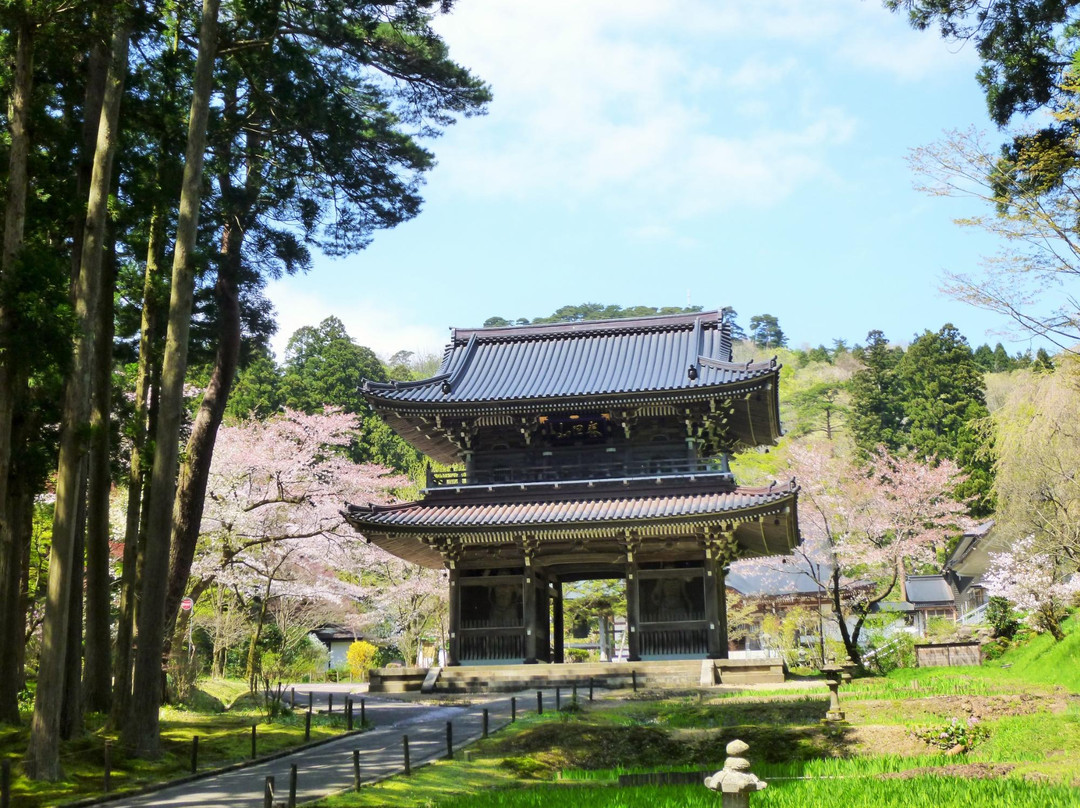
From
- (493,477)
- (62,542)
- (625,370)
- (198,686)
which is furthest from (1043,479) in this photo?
(62,542)

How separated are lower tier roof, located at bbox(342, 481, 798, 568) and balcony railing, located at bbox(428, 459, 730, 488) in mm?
720

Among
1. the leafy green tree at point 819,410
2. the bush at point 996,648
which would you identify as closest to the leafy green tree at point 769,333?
the leafy green tree at point 819,410

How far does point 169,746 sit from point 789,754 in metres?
9.00

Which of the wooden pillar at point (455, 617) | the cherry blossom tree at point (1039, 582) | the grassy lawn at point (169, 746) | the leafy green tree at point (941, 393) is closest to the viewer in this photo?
the grassy lawn at point (169, 746)

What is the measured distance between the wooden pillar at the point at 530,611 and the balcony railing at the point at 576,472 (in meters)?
2.41

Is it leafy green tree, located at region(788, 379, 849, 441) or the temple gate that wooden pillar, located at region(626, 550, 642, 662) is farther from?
leafy green tree, located at region(788, 379, 849, 441)

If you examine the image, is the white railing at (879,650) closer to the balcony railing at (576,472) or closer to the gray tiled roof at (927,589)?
the balcony railing at (576,472)

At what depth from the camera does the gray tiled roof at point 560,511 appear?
22.7 m

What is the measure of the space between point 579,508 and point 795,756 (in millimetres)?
11381

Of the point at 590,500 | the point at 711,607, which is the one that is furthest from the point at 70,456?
the point at 711,607

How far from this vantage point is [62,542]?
11.9 m

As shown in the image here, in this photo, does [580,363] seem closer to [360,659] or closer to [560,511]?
[560,511]

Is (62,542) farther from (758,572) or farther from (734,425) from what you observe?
(758,572)

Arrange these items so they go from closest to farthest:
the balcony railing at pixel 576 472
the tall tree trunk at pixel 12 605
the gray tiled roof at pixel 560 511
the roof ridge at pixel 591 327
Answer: the tall tree trunk at pixel 12 605, the gray tiled roof at pixel 560 511, the balcony railing at pixel 576 472, the roof ridge at pixel 591 327
